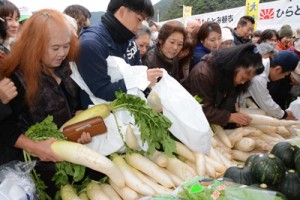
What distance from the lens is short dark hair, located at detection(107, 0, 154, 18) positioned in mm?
1874

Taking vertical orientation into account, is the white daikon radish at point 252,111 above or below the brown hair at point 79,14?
below

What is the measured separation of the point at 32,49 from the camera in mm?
1604

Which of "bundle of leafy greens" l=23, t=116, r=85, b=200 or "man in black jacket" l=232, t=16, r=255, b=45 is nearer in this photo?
"bundle of leafy greens" l=23, t=116, r=85, b=200

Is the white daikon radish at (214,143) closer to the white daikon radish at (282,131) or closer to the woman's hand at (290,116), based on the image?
the white daikon radish at (282,131)

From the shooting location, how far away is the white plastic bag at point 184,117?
1913 millimetres

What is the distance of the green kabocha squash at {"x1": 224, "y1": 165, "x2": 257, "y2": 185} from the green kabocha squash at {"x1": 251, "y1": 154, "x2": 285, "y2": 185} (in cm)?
3

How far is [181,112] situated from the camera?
6.34 ft

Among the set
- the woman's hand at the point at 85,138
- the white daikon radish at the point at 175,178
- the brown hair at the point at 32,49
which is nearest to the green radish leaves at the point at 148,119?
the white daikon radish at the point at 175,178

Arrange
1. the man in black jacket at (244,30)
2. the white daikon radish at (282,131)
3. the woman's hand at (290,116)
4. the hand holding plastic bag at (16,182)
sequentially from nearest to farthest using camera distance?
the hand holding plastic bag at (16,182), the white daikon radish at (282,131), the woman's hand at (290,116), the man in black jacket at (244,30)

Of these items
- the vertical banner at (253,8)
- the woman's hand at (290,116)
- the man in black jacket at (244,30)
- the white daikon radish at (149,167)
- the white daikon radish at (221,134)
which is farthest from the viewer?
the vertical banner at (253,8)

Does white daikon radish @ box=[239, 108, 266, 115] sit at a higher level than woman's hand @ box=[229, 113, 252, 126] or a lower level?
lower

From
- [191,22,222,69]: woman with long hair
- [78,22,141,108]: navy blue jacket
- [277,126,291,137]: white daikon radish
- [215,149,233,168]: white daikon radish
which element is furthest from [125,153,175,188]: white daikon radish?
[191,22,222,69]: woman with long hair

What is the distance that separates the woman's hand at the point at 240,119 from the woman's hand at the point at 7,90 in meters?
1.67

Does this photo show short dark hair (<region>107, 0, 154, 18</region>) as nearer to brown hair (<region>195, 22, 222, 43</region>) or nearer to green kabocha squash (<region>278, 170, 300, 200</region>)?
green kabocha squash (<region>278, 170, 300, 200</region>)
